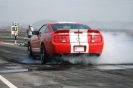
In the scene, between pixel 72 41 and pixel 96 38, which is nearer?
pixel 72 41

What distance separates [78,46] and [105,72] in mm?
2254

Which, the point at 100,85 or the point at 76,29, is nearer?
the point at 100,85

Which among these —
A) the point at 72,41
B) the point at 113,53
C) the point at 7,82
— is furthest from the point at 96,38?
the point at 7,82

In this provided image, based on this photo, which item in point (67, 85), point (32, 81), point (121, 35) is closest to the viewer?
point (67, 85)

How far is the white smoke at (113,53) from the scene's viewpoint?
39.9 ft

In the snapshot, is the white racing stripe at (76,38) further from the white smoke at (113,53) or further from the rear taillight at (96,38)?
the white smoke at (113,53)

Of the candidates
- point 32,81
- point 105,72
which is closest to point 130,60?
point 105,72

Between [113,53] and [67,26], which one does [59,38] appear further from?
[113,53]

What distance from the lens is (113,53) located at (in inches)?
512

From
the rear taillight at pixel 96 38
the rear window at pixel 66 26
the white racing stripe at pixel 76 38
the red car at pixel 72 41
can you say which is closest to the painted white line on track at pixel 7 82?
the red car at pixel 72 41

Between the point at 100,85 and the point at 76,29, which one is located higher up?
the point at 76,29

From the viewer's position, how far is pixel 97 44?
1162 centimetres

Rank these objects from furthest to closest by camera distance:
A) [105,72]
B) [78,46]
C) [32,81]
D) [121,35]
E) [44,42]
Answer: [121,35], [44,42], [78,46], [105,72], [32,81]

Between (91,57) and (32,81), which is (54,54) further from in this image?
(32,81)
